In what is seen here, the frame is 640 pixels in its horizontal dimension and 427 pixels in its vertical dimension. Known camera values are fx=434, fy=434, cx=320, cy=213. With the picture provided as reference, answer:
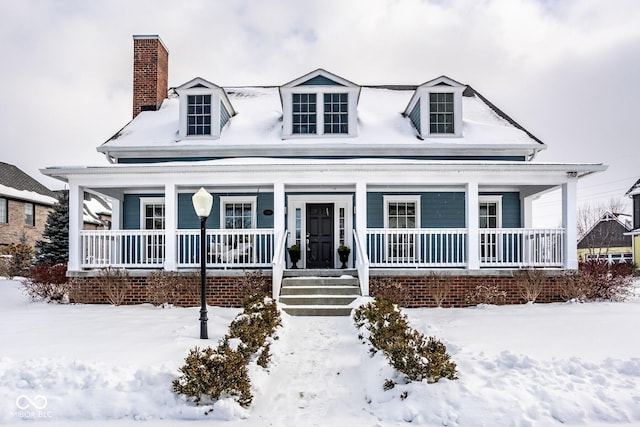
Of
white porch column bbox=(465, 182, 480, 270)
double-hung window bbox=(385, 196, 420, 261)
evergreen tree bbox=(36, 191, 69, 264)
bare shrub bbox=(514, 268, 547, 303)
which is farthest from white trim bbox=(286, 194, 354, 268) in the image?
evergreen tree bbox=(36, 191, 69, 264)

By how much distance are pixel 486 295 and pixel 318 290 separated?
12.4 ft

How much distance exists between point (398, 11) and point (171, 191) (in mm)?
8030

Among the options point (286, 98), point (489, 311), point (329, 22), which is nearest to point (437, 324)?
point (489, 311)

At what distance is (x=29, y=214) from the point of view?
26609 mm

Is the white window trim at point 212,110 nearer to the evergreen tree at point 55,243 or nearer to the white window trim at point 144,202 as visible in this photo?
the white window trim at point 144,202

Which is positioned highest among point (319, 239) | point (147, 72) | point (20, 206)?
point (147, 72)

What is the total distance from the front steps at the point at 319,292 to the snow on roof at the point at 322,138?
3746 millimetres

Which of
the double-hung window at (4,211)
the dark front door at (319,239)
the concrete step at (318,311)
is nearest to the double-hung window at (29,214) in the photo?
the double-hung window at (4,211)

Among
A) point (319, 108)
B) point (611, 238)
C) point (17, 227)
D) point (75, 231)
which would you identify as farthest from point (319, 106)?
point (611, 238)

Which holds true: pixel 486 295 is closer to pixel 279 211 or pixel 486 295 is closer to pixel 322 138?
pixel 279 211

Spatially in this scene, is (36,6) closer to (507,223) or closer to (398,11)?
(398,11)

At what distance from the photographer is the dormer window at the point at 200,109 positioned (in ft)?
40.2

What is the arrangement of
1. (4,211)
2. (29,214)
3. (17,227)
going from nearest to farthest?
(4,211) < (17,227) < (29,214)

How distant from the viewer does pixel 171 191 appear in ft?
33.9
